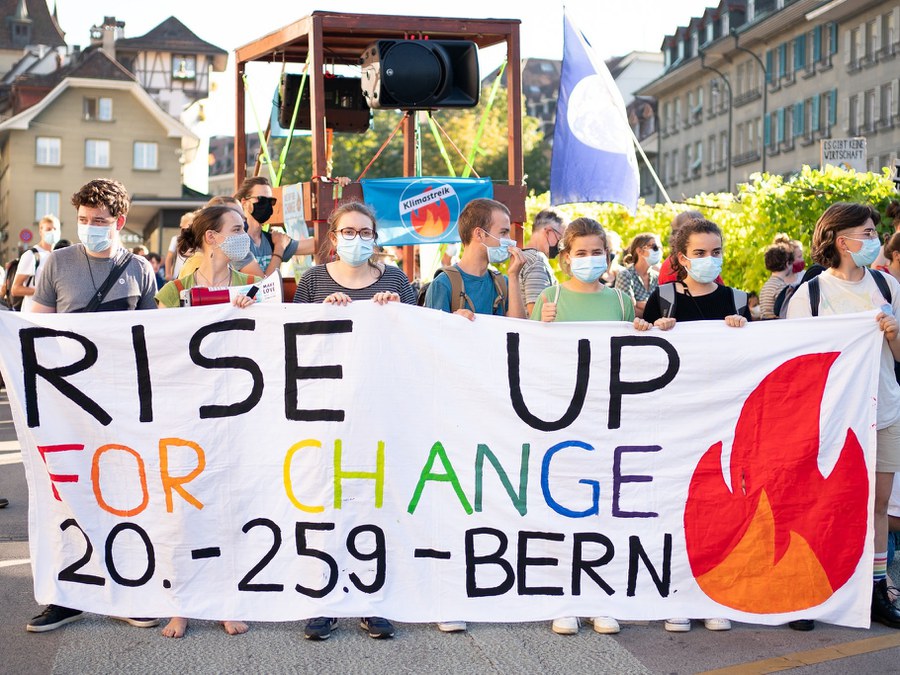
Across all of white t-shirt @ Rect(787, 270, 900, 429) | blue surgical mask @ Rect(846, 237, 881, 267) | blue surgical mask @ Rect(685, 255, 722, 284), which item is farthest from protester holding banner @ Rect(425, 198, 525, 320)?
blue surgical mask @ Rect(846, 237, 881, 267)

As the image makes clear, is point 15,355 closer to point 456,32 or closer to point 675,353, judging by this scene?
point 675,353

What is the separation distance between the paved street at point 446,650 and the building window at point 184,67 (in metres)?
78.5

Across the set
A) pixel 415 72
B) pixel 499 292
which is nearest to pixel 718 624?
pixel 499 292

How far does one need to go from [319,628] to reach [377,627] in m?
0.24

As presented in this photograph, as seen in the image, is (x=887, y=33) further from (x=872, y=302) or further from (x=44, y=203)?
(x=872, y=302)

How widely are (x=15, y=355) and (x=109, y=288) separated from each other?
523mm

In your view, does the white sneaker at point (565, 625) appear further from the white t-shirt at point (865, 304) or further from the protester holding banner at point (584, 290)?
the white t-shirt at point (865, 304)

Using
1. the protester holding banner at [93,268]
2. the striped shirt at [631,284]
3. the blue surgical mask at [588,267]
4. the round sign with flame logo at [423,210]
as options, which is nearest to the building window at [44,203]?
the round sign with flame logo at [423,210]

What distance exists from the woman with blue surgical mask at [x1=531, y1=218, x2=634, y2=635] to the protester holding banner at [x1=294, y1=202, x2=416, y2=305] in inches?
25.8

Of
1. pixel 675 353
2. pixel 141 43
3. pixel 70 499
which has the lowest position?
pixel 70 499

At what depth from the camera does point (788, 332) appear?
5785 millimetres

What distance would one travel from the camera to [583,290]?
19.7ft

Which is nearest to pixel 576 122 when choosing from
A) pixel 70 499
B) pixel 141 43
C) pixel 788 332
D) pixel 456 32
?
pixel 456 32

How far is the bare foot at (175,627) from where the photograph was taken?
17.7 ft
